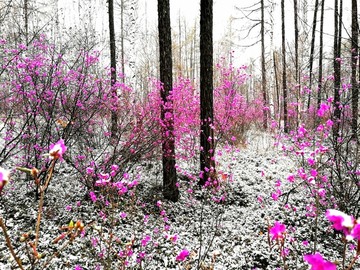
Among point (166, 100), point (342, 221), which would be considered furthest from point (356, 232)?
point (166, 100)

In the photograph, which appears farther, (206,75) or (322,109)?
(206,75)

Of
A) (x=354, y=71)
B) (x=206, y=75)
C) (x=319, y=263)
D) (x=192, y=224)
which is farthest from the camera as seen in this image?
(x=354, y=71)

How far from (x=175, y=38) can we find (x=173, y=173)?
21010mm

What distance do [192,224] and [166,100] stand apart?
221 centimetres

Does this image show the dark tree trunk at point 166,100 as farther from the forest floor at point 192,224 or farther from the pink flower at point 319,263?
the pink flower at point 319,263

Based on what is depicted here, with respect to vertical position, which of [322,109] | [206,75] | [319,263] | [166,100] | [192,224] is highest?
[206,75]

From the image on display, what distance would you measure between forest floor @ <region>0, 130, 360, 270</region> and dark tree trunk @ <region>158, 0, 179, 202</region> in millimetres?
298

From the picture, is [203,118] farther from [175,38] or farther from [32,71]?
[175,38]

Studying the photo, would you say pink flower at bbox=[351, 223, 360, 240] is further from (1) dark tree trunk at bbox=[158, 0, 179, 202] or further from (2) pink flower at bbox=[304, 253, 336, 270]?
(1) dark tree trunk at bbox=[158, 0, 179, 202]

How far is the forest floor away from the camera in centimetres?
341

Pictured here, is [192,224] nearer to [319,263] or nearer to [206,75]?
[206,75]

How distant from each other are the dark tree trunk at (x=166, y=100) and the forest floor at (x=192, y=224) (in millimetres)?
298

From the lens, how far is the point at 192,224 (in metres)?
4.56

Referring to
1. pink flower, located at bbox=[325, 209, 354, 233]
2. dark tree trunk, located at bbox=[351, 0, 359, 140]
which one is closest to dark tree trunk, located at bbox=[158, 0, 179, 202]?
dark tree trunk, located at bbox=[351, 0, 359, 140]
